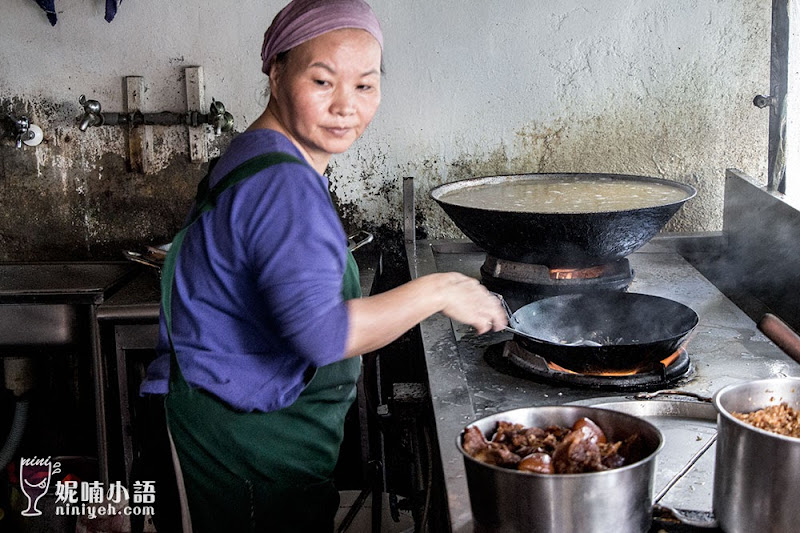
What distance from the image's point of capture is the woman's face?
146 centimetres

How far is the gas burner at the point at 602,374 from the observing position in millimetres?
1813

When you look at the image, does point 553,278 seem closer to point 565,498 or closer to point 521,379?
point 521,379

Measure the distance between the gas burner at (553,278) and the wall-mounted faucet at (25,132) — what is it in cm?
205

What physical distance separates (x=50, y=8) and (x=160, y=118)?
596mm

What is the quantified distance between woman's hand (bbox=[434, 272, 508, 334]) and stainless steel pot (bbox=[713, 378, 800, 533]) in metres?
0.46

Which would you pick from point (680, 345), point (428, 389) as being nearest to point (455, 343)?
point (428, 389)

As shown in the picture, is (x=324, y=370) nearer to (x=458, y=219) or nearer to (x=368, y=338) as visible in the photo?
(x=368, y=338)

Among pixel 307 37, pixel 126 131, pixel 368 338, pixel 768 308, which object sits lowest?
pixel 768 308

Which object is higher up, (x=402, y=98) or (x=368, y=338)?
(x=402, y=98)

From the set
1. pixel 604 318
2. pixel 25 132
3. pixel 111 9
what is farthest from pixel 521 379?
pixel 25 132

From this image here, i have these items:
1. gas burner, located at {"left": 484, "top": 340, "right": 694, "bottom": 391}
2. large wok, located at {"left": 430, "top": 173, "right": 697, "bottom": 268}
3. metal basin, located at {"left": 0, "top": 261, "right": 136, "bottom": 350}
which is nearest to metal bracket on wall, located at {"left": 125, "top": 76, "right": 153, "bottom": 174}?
metal basin, located at {"left": 0, "top": 261, "right": 136, "bottom": 350}

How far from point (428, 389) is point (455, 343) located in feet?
1.04

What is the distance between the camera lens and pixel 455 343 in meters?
2.19

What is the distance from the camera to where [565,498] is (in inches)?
39.7
